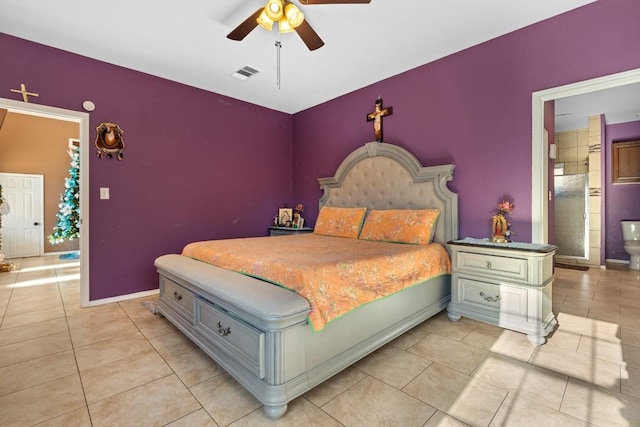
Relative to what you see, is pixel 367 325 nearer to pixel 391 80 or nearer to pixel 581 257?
pixel 391 80

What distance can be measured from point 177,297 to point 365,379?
5.38 ft

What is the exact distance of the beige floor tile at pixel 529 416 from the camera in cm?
147

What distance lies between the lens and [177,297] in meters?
2.50

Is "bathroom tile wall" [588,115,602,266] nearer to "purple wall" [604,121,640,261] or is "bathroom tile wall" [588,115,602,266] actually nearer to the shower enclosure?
the shower enclosure

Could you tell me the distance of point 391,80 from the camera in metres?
3.82

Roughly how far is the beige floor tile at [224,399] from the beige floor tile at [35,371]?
0.96m

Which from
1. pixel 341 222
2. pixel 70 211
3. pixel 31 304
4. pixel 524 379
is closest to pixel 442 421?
pixel 524 379

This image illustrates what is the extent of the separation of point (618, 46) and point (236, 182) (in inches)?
171

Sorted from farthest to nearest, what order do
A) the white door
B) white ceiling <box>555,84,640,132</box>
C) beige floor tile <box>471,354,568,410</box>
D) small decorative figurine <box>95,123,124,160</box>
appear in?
the white door
white ceiling <box>555,84,640,132</box>
small decorative figurine <box>95,123,124,160</box>
beige floor tile <box>471,354,568,410</box>

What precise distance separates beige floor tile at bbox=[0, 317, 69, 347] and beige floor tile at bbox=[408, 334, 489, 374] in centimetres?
304

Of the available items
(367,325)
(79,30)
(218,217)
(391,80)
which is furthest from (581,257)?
(79,30)

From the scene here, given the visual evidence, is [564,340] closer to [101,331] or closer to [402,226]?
[402,226]

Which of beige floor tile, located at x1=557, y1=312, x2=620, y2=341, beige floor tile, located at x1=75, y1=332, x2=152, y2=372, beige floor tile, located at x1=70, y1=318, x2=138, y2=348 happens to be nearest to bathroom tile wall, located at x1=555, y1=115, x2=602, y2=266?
beige floor tile, located at x1=557, y1=312, x2=620, y2=341

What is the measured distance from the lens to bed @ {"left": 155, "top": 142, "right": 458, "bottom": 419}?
1.57m
